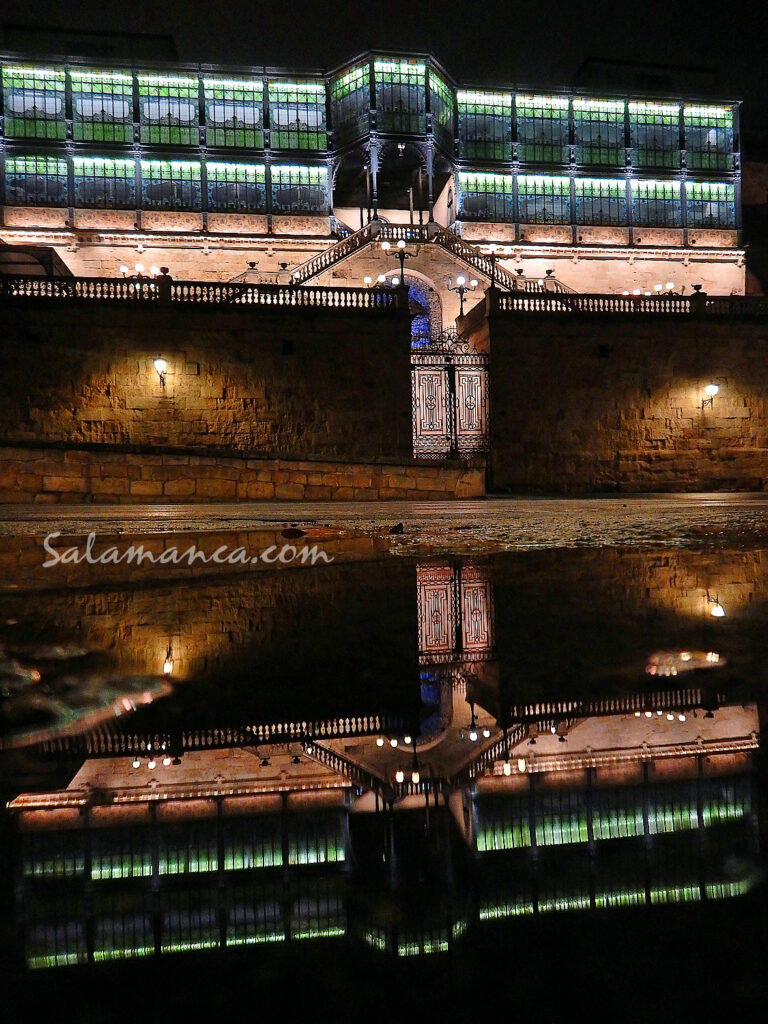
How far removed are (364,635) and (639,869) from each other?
1835 millimetres

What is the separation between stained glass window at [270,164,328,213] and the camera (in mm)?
36250

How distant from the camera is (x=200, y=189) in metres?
35.6

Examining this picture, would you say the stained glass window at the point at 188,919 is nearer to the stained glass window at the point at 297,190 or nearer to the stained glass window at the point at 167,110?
the stained glass window at the point at 297,190

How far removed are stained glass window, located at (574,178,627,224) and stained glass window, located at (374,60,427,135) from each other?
933 cm

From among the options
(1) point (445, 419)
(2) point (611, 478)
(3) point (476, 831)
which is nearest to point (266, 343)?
(1) point (445, 419)

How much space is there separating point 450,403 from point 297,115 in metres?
23.7

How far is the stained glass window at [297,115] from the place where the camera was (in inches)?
1447

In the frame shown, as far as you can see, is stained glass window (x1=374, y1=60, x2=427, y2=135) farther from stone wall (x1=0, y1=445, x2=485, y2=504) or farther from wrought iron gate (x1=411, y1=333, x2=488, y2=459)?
stone wall (x1=0, y1=445, x2=485, y2=504)

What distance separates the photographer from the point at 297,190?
36438 mm

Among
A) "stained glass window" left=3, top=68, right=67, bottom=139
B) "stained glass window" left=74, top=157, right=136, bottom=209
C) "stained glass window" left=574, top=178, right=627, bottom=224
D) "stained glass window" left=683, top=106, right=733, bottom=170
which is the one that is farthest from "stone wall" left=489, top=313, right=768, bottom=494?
"stained glass window" left=3, top=68, right=67, bottom=139

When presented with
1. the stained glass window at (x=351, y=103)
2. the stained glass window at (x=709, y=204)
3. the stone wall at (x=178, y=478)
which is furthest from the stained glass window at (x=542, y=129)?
the stone wall at (x=178, y=478)

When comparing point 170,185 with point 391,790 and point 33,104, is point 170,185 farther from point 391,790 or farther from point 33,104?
point 391,790

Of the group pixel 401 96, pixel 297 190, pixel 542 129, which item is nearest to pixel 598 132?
pixel 542 129

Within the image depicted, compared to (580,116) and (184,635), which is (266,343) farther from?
(580,116)
